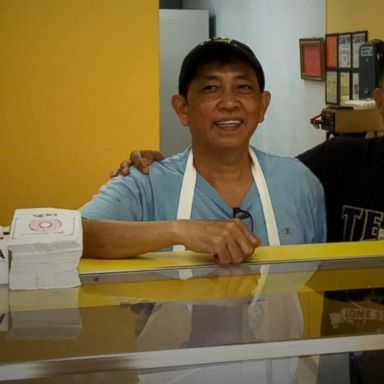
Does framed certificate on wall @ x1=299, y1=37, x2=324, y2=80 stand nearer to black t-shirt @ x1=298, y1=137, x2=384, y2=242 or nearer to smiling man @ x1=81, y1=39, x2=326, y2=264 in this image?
black t-shirt @ x1=298, y1=137, x2=384, y2=242

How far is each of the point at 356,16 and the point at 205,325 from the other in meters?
3.93

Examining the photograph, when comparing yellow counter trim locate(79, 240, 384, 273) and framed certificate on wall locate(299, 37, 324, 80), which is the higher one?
framed certificate on wall locate(299, 37, 324, 80)

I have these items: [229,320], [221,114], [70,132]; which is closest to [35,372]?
[229,320]

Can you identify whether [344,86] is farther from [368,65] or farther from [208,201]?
[208,201]

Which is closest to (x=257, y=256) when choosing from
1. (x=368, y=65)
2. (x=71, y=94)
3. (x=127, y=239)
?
(x=127, y=239)

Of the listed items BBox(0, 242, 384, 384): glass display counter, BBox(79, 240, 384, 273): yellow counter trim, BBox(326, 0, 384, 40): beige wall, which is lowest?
BBox(0, 242, 384, 384): glass display counter

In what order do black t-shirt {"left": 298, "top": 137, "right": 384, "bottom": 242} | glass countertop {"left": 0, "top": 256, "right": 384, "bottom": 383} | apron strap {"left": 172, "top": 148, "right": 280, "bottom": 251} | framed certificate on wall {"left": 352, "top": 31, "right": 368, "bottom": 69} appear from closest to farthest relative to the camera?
1. glass countertop {"left": 0, "top": 256, "right": 384, "bottom": 383}
2. apron strap {"left": 172, "top": 148, "right": 280, "bottom": 251}
3. black t-shirt {"left": 298, "top": 137, "right": 384, "bottom": 242}
4. framed certificate on wall {"left": 352, "top": 31, "right": 368, "bottom": 69}

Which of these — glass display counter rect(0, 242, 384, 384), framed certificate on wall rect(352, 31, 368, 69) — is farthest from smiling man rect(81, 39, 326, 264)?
framed certificate on wall rect(352, 31, 368, 69)

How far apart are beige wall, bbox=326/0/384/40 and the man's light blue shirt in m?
2.77

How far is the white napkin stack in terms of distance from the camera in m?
0.86

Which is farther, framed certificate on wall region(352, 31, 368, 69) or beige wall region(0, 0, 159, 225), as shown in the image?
framed certificate on wall region(352, 31, 368, 69)

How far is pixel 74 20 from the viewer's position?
8.86ft

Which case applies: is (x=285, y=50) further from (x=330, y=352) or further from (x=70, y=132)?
(x=330, y=352)

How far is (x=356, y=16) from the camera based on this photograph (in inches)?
171
